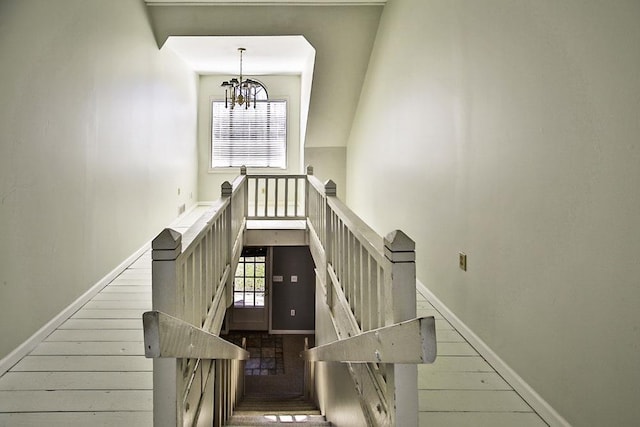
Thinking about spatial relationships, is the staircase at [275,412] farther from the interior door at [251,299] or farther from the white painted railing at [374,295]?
the interior door at [251,299]

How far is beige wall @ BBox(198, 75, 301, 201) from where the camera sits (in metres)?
8.64

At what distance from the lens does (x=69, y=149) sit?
3.21 metres

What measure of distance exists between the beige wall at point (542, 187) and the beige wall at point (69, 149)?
105 inches

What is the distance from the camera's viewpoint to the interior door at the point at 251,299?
875 cm

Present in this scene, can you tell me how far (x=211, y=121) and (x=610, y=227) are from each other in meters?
7.94

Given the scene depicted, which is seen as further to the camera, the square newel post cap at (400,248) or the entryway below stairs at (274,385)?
the entryway below stairs at (274,385)

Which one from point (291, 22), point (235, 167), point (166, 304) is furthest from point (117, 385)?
point (235, 167)

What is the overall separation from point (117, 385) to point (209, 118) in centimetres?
706

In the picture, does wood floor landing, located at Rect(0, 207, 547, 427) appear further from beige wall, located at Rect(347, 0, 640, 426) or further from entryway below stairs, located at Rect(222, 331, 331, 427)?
entryway below stairs, located at Rect(222, 331, 331, 427)

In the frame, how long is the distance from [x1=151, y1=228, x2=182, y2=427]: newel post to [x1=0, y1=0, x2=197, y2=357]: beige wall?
1317 millimetres

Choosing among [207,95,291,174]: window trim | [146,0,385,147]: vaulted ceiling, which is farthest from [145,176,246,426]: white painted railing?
[207,95,291,174]: window trim

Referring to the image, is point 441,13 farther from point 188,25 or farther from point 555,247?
point 188,25

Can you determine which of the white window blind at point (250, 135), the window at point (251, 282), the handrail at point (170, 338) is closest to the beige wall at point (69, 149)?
the handrail at point (170, 338)

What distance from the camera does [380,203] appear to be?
18.1 feet
